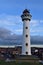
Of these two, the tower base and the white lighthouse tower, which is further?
the white lighthouse tower

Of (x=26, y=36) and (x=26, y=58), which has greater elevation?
(x=26, y=36)

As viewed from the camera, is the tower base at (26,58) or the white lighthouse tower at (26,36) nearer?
the tower base at (26,58)

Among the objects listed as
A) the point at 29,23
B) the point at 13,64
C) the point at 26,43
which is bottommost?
the point at 13,64

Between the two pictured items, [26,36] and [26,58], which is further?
[26,36]

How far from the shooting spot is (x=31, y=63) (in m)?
31.1

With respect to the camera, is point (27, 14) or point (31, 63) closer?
point (31, 63)

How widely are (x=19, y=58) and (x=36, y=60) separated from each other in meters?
2.36

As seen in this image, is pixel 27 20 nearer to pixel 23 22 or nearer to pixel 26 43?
pixel 23 22

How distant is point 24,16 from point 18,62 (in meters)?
6.53

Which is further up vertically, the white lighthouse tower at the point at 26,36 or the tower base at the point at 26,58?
the white lighthouse tower at the point at 26,36

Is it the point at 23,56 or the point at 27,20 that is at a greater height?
the point at 27,20

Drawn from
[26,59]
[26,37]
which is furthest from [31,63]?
[26,37]

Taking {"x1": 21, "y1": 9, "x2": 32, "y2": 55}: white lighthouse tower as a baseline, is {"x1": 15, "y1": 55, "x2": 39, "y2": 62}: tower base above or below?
below

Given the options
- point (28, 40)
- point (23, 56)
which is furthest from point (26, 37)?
point (23, 56)
